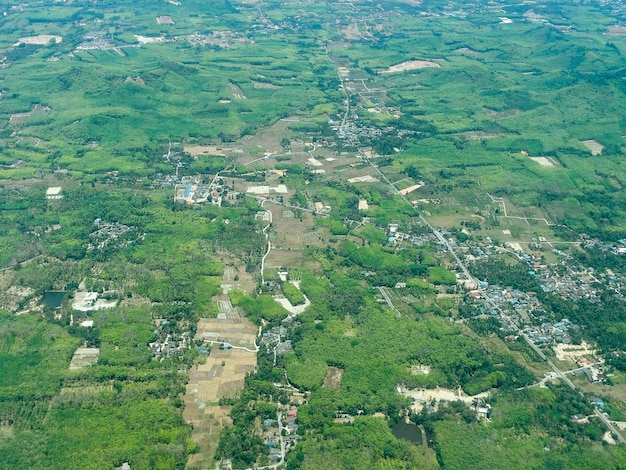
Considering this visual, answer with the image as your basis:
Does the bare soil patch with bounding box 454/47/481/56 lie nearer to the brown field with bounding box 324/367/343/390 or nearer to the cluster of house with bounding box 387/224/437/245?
the cluster of house with bounding box 387/224/437/245

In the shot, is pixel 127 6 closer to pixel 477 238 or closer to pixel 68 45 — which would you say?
pixel 68 45

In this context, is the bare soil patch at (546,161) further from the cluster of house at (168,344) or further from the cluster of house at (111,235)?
the cluster of house at (168,344)

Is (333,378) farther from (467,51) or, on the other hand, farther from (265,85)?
(467,51)

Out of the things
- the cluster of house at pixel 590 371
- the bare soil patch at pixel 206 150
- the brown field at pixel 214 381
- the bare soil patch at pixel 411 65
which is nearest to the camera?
the brown field at pixel 214 381

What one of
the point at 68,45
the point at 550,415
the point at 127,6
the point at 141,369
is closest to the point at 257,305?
the point at 141,369

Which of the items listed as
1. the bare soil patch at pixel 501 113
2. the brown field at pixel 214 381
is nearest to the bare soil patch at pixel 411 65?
the bare soil patch at pixel 501 113

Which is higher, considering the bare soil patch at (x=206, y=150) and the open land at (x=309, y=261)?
the open land at (x=309, y=261)

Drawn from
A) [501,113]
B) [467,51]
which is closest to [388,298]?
[501,113]

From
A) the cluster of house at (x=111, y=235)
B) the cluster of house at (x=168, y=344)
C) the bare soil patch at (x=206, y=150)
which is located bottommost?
the bare soil patch at (x=206, y=150)
